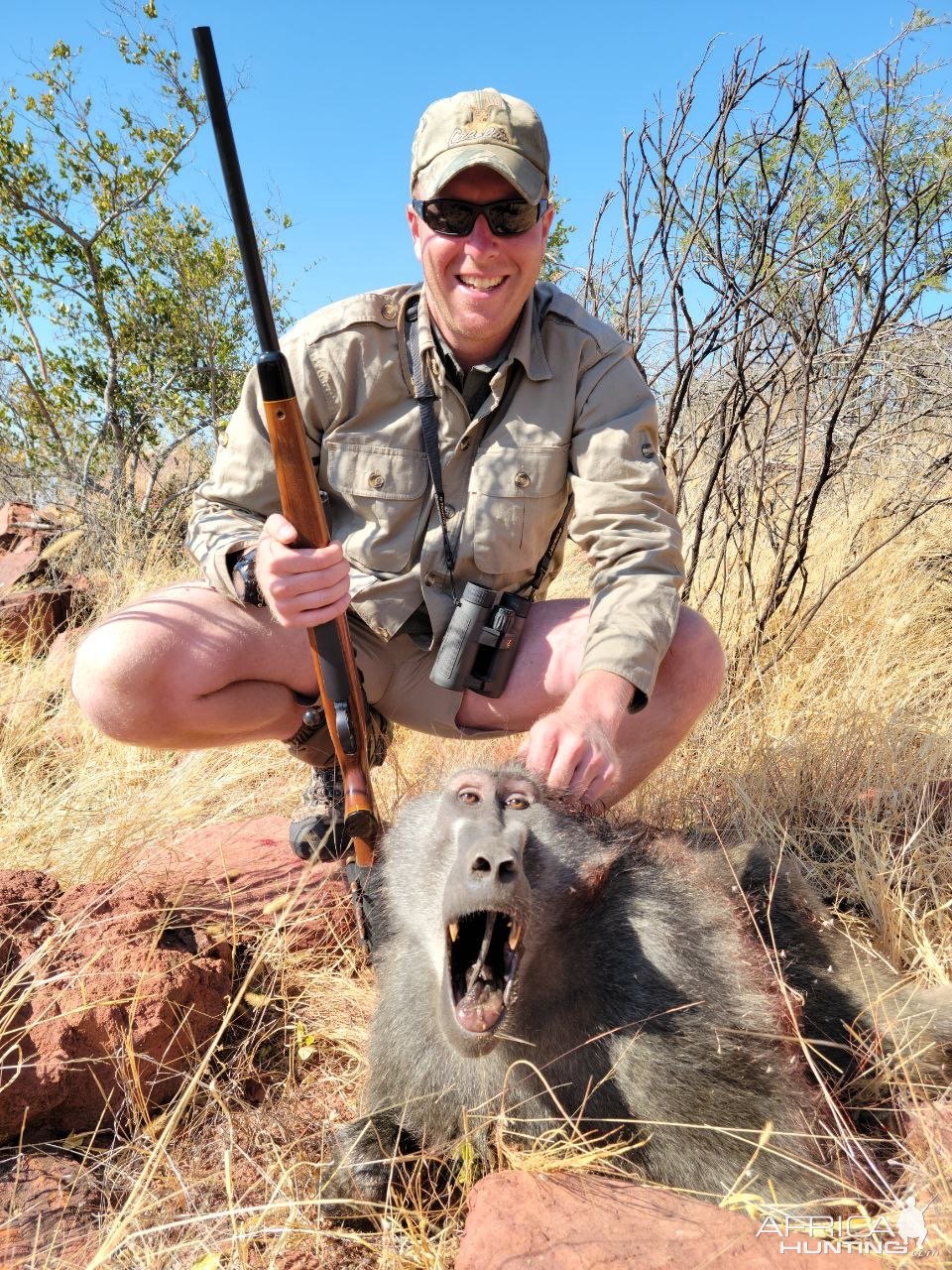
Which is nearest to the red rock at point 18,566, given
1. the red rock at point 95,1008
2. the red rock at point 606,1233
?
the red rock at point 95,1008

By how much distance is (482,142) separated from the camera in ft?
8.64

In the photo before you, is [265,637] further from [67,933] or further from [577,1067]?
[577,1067]

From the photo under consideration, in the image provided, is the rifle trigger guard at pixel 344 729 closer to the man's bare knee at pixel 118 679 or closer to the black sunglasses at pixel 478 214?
the man's bare knee at pixel 118 679

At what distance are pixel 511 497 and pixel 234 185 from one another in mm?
1195

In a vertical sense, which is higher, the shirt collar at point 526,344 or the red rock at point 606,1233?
the shirt collar at point 526,344

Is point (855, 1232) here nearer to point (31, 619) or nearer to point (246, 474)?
point (246, 474)

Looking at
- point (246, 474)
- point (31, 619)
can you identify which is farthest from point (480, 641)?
point (31, 619)

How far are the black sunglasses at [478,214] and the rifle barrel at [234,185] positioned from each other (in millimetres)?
704

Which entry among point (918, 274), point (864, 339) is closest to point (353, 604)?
point (864, 339)

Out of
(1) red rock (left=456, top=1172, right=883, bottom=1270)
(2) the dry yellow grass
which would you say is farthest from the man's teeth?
(1) red rock (left=456, top=1172, right=883, bottom=1270)

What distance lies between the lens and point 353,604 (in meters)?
2.94

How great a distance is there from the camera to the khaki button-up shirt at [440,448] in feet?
9.30

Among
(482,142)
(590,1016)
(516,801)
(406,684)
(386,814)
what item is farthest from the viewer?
(386,814)

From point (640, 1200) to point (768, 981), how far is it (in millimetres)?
588
